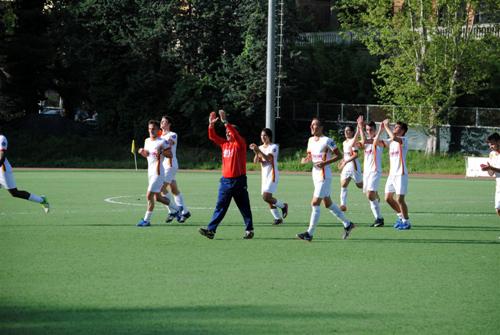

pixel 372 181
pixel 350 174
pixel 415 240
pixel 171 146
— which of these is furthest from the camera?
pixel 350 174

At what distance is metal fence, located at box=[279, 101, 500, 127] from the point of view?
4616 centimetres

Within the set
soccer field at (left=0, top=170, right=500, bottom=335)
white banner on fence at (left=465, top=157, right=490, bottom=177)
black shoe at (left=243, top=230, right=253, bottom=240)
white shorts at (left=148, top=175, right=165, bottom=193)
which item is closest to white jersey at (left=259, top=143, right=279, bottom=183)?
soccer field at (left=0, top=170, right=500, bottom=335)

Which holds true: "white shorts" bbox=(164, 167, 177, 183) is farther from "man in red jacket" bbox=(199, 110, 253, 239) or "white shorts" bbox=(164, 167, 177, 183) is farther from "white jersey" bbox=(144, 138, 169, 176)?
"man in red jacket" bbox=(199, 110, 253, 239)

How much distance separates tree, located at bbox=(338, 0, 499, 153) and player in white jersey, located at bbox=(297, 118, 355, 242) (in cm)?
2944

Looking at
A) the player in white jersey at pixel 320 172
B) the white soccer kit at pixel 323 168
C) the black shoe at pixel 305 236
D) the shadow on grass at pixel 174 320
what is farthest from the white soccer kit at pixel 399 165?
the shadow on grass at pixel 174 320

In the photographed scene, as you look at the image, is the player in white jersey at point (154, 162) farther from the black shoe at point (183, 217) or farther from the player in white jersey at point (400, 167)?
the player in white jersey at point (400, 167)

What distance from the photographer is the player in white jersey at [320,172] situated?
1594 centimetres

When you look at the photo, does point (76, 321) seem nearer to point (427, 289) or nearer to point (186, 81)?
point (427, 289)

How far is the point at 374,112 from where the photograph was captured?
49.6m

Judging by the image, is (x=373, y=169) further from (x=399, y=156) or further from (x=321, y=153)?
(x=321, y=153)

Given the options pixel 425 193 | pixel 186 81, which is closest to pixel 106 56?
pixel 186 81

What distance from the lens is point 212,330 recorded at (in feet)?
30.1

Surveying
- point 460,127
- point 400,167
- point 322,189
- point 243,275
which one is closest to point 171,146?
point 322,189

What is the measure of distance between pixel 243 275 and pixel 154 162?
262 inches
